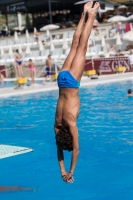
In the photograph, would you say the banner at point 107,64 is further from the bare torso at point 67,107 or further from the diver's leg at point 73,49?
the bare torso at point 67,107

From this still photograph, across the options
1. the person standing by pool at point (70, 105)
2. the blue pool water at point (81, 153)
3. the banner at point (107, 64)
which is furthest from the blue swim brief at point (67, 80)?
the banner at point (107, 64)

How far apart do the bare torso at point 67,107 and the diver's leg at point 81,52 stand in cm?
21

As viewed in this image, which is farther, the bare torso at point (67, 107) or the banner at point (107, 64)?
the banner at point (107, 64)

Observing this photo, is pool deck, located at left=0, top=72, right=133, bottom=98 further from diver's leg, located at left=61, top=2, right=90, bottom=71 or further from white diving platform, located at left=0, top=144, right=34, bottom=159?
diver's leg, located at left=61, top=2, right=90, bottom=71

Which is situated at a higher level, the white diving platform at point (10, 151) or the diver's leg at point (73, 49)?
the diver's leg at point (73, 49)

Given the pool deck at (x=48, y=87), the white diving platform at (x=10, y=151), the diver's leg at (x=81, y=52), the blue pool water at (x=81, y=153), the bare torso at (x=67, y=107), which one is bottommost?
the pool deck at (x=48, y=87)

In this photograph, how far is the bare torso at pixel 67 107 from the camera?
5.03 meters

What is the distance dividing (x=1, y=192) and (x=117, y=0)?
26.2 meters

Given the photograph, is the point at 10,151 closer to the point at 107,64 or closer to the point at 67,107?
the point at 67,107

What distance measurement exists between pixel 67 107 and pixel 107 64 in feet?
60.4

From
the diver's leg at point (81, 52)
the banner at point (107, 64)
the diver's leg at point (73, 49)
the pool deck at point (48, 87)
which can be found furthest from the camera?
the banner at point (107, 64)

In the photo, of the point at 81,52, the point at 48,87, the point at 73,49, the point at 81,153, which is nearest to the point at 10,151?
the point at 81,153

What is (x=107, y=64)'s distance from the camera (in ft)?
76.3

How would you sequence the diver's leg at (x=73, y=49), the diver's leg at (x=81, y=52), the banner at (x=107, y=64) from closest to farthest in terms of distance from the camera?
the diver's leg at (x=81, y=52)
the diver's leg at (x=73, y=49)
the banner at (x=107, y=64)
